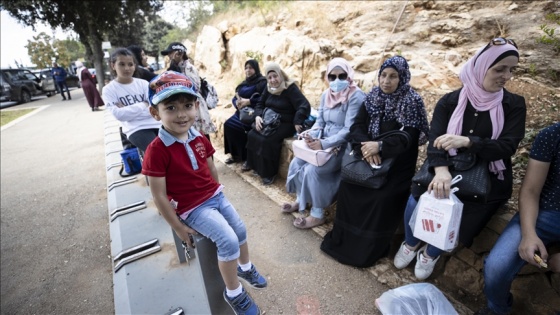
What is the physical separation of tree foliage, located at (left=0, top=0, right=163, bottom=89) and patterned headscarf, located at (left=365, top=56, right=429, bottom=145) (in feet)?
52.7

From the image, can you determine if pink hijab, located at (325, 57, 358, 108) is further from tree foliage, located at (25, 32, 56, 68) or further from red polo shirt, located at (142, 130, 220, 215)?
tree foliage, located at (25, 32, 56, 68)

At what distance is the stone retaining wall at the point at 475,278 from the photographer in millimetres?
1782

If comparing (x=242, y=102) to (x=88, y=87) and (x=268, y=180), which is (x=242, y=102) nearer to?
(x=268, y=180)

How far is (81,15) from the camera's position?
14.0 metres

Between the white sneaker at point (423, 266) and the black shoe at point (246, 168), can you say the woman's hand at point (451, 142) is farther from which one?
the black shoe at point (246, 168)

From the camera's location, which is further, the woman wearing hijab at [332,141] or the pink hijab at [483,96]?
the woman wearing hijab at [332,141]

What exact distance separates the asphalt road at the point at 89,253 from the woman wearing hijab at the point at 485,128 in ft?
3.16

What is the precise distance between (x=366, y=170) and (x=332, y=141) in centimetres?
59

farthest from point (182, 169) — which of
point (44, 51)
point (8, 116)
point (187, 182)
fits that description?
point (44, 51)

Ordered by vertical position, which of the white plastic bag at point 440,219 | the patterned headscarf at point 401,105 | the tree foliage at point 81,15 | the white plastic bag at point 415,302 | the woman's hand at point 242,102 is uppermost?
the tree foliage at point 81,15

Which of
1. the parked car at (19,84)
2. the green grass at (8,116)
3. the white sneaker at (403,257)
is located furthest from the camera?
the parked car at (19,84)

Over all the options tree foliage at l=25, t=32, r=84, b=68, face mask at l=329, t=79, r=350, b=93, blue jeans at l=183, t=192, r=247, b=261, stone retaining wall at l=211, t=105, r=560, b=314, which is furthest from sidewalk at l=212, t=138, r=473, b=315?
tree foliage at l=25, t=32, r=84, b=68


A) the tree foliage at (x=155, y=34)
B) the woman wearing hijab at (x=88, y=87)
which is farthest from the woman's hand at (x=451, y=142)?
the tree foliage at (x=155, y=34)

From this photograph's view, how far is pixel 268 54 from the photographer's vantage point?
6488 mm
